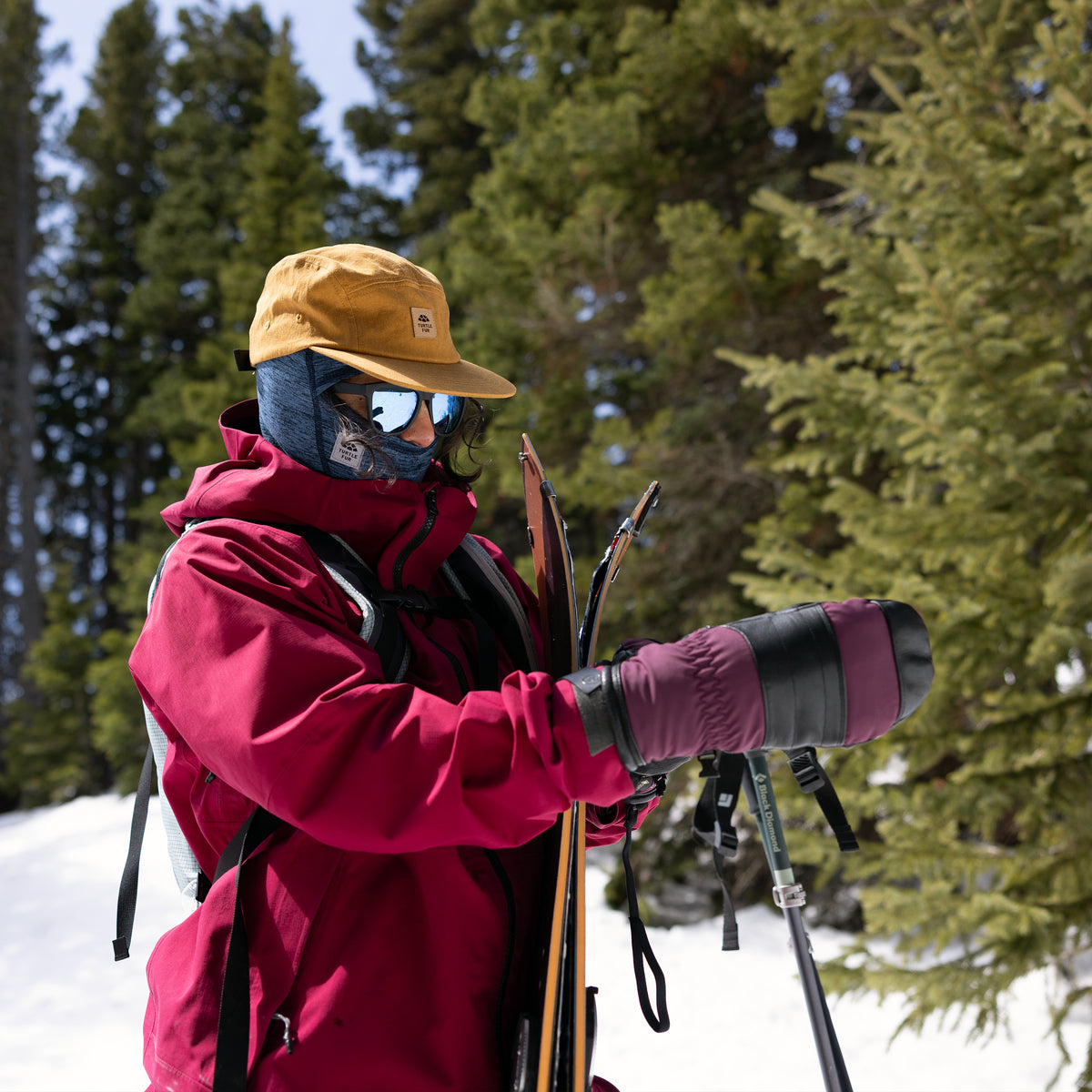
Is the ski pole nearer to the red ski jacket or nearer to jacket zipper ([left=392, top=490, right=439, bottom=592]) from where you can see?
the red ski jacket

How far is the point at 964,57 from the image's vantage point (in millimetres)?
4293

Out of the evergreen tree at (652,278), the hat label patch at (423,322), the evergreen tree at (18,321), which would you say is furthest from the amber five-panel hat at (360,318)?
the evergreen tree at (18,321)

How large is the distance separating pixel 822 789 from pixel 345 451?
1.09m

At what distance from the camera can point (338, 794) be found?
3.84 ft

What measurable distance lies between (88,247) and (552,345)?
18106 mm

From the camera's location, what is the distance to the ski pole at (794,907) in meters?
1.70

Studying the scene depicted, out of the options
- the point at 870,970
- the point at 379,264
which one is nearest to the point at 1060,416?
the point at 870,970

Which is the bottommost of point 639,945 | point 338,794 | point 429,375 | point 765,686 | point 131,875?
point 639,945

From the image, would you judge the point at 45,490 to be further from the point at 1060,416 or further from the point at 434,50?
the point at 1060,416

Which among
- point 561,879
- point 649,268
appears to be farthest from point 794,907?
point 649,268

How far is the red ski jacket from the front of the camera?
46.0 inches

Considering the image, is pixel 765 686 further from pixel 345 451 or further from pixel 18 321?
pixel 18 321

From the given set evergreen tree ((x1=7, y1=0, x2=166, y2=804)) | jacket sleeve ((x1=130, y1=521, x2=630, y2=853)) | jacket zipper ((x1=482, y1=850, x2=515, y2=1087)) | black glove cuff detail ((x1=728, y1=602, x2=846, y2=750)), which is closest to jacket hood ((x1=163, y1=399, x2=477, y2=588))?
jacket sleeve ((x1=130, y1=521, x2=630, y2=853))

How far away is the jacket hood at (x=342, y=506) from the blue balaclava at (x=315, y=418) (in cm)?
4
